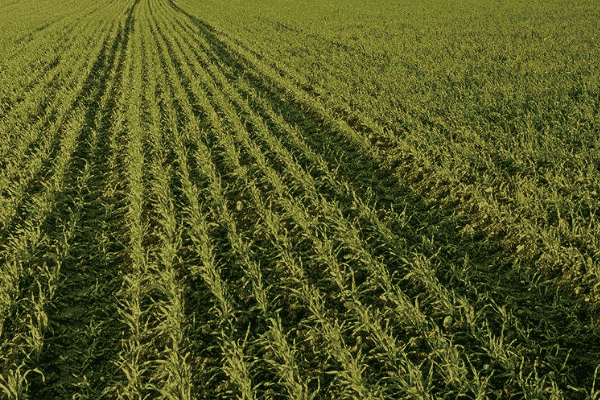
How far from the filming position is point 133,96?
14.6 m

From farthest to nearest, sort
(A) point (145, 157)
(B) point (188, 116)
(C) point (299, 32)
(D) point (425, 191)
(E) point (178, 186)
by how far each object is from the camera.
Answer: (C) point (299, 32)
(B) point (188, 116)
(A) point (145, 157)
(E) point (178, 186)
(D) point (425, 191)

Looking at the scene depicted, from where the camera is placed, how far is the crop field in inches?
178

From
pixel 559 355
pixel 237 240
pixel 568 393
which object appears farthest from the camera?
pixel 237 240

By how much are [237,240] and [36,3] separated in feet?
193

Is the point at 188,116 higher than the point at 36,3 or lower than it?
lower

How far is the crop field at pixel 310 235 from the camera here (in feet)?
14.8

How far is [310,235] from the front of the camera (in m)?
6.66

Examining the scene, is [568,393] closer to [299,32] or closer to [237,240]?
[237,240]

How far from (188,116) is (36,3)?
5208 cm

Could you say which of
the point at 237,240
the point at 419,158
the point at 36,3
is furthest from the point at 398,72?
the point at 36,3

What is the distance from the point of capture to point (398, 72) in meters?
15.5

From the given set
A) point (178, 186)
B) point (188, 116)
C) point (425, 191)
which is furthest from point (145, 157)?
point (425, 191)

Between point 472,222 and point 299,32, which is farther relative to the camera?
point 299,32

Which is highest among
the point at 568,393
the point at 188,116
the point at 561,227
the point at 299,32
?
the point at 299,32
